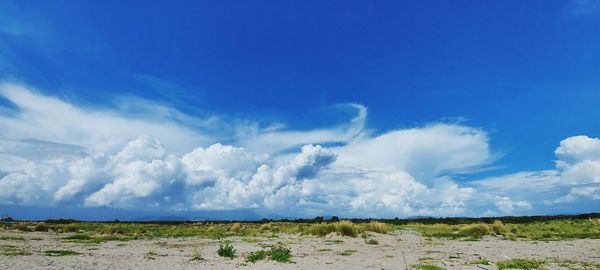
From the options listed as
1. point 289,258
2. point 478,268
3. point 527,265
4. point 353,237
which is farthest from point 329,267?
point 353,237

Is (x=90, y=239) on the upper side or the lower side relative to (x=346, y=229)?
lower

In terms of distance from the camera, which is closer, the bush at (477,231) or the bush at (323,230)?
the bush at (477,231)

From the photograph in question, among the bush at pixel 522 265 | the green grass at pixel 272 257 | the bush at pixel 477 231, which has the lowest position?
the bush at pixel 522 265

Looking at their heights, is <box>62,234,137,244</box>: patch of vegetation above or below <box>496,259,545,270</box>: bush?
above

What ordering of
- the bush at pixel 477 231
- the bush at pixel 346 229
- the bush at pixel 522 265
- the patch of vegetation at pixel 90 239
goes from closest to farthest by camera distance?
the bush at pixel 522 265 → the patch of vegetation at pixel 90 239 → the bush at pixel 346 229 → the bush at pixel 477 231

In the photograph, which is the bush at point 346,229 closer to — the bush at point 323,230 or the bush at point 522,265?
the bush at point 323,230

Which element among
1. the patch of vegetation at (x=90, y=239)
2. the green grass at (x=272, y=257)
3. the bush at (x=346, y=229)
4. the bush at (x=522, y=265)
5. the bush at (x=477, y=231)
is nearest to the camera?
the bush at (x=522, y=265)

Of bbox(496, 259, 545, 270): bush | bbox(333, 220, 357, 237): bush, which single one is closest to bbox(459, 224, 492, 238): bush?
bbox(333, 220, 357, 237): bush

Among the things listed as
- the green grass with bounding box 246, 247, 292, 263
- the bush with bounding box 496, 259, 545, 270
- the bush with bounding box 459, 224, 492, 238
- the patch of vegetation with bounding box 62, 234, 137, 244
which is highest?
the bush with bounding box 459, 224, 492, 238

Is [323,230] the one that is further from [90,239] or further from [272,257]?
[272,257]

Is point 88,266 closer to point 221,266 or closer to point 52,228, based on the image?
point 221,266

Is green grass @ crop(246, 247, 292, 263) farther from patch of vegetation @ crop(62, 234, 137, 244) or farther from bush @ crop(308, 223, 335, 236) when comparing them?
bush @ crop(308, 223, 335, 236)

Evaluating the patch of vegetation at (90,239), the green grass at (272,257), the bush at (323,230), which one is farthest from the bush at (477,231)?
the patch of vegetation at (90,239)

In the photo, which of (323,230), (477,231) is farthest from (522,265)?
(477,231)
